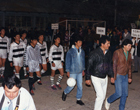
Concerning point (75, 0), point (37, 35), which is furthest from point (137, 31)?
point (75, 0)

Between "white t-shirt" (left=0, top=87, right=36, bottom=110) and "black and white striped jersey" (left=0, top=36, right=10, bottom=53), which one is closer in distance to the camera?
"white t-shirt" (left=0, top=87, right=36, bottom=110)

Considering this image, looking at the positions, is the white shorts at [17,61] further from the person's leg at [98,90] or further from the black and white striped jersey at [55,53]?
the person's leg at [98,90]

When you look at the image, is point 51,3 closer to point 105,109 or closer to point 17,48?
point 17,48

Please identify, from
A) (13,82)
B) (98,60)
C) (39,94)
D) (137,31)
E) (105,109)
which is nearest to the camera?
(13,82)

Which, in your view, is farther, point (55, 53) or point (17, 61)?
point (17, 61)

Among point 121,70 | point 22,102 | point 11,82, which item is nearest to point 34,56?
point 121,70

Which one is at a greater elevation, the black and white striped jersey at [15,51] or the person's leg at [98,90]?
the black and white striped jersey at [15,51]

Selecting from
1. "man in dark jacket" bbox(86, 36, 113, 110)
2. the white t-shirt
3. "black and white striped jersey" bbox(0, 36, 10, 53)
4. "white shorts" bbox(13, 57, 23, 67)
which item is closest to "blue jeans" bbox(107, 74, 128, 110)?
"man in dark jacket" bbox(86, 36, 113, 110)

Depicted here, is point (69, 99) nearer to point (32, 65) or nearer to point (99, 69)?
point (32, 65)

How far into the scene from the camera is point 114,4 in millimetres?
33281

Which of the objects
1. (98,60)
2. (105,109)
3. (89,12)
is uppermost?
(89,12)

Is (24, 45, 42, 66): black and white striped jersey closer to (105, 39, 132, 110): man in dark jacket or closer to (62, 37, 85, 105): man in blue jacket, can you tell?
(62, 37, 85, 105): man in blue jacket

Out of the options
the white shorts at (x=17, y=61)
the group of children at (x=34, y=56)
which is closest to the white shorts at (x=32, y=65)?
the group of children at (x=34, y=56)

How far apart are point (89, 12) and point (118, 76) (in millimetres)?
24979
